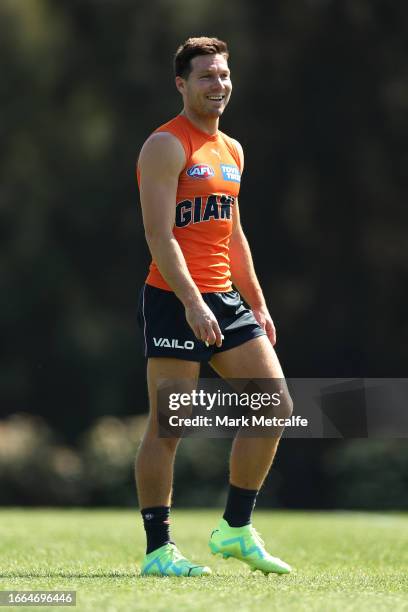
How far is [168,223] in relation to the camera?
17.2ft

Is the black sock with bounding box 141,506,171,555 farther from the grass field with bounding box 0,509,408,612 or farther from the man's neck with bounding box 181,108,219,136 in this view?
the man's neck with bounding box 181,108,219,136

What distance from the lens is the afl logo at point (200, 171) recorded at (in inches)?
212

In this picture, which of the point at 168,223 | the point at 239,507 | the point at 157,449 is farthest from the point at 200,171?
the point at 239,507

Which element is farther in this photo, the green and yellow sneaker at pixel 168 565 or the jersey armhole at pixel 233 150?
the jersey armhole at pixel 233 150

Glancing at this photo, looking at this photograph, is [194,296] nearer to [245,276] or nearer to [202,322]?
[202,322]

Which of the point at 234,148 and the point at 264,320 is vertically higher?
the point at 234,148

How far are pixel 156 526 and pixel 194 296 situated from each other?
0.98 metres

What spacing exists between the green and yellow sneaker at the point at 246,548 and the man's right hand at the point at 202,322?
0.85 metres

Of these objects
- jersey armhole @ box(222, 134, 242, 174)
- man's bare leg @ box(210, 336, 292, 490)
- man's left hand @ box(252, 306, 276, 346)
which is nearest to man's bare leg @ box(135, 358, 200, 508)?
man's bare leg @ box(210, 336, 292, 490)

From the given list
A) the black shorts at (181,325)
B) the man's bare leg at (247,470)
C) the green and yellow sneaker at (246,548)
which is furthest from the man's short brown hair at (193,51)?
the green and yellow sneaker at (246,548)

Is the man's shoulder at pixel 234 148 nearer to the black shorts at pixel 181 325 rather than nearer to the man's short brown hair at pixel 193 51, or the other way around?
the man's short brown hair at pixel 193 51

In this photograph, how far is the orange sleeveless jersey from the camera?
5383 mm

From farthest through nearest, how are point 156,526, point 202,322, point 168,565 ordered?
point 156,526, point 168,565, point 202,322

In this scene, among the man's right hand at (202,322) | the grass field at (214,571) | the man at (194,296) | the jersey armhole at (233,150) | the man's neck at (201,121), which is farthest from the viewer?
the jersey armhole at (233,150)
